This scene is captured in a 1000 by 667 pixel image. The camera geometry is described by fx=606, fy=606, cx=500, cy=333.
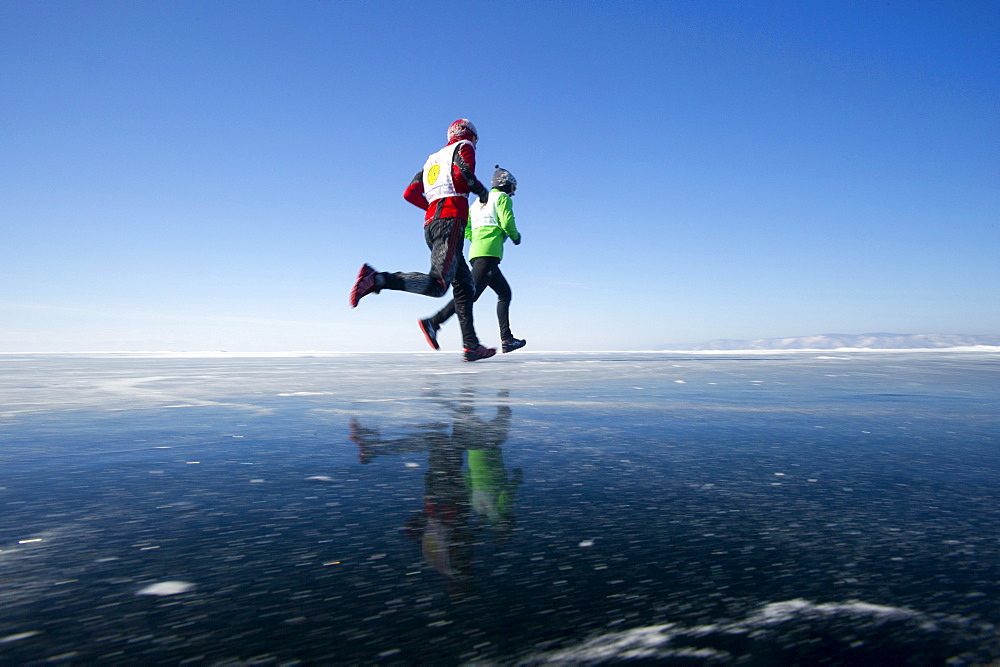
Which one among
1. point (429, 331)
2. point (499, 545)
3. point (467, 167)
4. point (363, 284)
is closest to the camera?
point (499, 545)

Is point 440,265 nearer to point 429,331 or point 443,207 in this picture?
point 443,207

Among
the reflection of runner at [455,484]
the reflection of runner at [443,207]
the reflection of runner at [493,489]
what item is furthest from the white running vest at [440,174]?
the reflection of runner at [493,489]

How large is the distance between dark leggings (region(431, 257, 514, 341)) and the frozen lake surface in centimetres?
493

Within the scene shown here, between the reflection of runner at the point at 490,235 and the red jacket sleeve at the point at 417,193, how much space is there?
96 cm

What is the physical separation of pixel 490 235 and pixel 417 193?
138 cm

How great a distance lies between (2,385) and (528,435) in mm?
4259

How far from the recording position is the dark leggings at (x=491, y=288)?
23.4 feet

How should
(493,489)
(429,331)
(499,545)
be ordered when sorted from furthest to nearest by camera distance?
(429,331)
(493,489)
(499,545)

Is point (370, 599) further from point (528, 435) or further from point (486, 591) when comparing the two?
point (528, 435)

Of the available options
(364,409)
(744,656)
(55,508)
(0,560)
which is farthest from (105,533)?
(364,409)

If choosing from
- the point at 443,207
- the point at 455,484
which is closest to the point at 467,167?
the point at 443,207

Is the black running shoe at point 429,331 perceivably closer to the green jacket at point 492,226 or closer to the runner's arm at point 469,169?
the green jacket at point 492,226

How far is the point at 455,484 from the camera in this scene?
140 cm

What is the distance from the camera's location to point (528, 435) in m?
2.11
